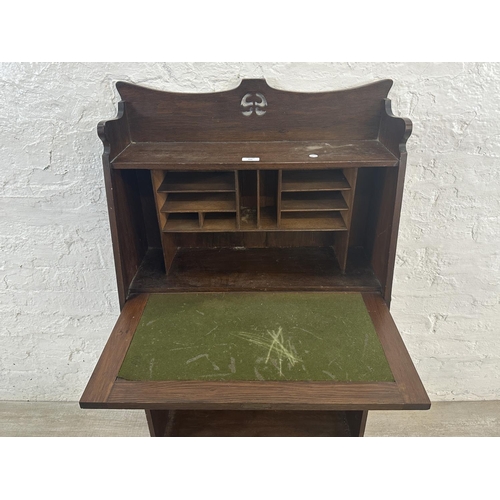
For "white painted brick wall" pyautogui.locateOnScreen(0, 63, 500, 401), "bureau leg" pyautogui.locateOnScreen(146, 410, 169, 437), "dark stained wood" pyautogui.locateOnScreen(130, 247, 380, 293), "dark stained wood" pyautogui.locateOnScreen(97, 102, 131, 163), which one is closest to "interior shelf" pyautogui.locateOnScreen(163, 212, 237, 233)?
"dark stained wood" pyautogui.locateOnScreen(130, 247, 380, 293)

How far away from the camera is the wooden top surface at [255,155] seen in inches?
49.6

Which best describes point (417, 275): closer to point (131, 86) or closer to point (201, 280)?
point (201, 280)

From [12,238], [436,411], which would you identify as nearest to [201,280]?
[12,238]

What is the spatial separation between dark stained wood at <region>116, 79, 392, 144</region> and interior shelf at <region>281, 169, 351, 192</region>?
0.38 ft

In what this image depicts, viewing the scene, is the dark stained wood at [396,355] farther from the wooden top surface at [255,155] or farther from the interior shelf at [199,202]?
the interior shelf at [199,202]

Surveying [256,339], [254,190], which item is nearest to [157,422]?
[256,339]

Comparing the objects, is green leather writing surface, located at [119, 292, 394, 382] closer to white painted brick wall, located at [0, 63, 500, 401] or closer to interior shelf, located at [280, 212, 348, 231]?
interior shelf, located at [280, 212, 348, 231]

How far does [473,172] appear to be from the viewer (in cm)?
161

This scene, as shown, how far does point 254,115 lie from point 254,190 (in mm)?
259

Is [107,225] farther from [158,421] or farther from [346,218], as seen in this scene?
Answer: [346,218]

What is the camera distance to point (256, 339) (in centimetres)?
122

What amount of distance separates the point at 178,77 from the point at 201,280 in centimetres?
71

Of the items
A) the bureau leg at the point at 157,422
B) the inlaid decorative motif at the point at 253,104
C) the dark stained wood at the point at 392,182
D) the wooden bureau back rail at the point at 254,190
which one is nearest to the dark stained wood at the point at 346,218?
the wooden bureau back rail at the point at 254,190

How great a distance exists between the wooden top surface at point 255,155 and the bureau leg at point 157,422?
83 centimetres
